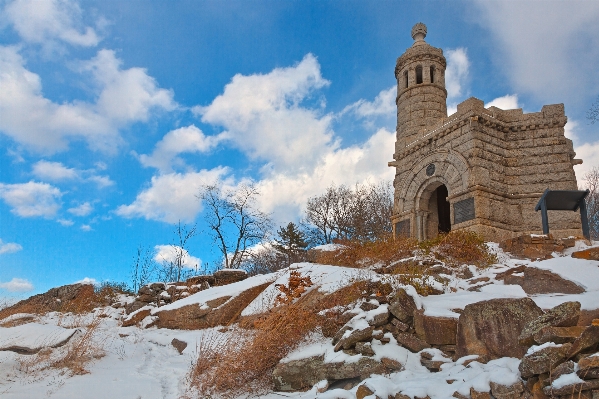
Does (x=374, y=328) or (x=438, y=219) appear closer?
(x=374, y=328)

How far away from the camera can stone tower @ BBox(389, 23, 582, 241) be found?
47.8 ft

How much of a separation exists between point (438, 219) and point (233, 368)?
1420 centimetres

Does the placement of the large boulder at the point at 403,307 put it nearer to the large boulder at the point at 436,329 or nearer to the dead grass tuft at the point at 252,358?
the large boulder at the point at 436,329

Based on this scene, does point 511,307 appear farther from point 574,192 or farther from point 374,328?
point 574,192

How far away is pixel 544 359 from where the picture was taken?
3775mm

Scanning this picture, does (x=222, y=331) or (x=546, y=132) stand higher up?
(x=546, y=132)

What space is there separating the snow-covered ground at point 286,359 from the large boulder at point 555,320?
1.02 ft

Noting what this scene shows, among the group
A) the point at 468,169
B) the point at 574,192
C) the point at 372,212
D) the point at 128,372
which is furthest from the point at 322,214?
the point at 128,372

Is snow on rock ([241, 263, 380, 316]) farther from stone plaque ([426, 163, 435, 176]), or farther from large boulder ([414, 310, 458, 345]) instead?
stone plaque ([426, 163, 435, 176])

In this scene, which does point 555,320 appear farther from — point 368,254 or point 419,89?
point 419,89

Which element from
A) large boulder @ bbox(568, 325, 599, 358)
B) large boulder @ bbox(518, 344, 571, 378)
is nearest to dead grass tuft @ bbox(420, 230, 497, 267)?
large boulder @ bbox(518, 344, 571, 378)

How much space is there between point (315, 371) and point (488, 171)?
476 inches

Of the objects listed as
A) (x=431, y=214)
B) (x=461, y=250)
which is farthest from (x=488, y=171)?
(x=461, y=250)

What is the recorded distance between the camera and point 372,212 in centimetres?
3319
